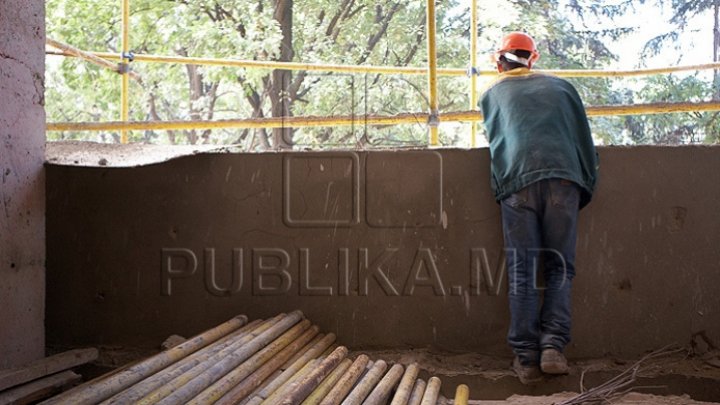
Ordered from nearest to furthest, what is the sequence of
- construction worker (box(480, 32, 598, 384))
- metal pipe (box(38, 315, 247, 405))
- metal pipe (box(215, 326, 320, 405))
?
metal pipe (box(38, 315, 247, 405)) → metal pipe (box(215, 326, 320, 405)) → construction worker (box(480, 32, 598, 384))

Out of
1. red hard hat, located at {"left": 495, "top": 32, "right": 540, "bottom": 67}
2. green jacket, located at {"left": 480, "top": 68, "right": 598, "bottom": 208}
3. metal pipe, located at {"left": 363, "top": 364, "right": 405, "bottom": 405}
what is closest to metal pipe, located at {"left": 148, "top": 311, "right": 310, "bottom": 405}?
metal pipe, located at {"left": 363, "top": 364, "right": 405, "bottom": 405}

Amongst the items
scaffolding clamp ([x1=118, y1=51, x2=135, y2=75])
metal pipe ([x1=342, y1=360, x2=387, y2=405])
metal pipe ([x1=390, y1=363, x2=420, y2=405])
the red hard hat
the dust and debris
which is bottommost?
metal pipe ([x1=390, y1=363, x2=420, y2=405])

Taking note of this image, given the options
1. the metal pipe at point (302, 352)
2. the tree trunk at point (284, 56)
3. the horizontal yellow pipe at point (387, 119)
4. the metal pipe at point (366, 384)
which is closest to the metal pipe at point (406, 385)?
the metal pipe at point (366, 384)

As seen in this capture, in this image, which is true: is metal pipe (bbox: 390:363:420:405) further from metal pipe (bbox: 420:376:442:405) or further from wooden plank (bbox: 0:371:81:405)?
wooden plank (bbox: 0:371:81:405)

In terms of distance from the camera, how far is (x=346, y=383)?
327 cm

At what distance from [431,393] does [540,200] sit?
1308 mm

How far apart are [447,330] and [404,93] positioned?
816 centimetres

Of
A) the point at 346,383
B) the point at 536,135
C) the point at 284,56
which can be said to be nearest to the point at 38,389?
the point at 346,383

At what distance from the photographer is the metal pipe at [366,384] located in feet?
9.97

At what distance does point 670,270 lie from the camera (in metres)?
4.11

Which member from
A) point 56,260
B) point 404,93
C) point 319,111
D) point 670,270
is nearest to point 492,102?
point 670,270

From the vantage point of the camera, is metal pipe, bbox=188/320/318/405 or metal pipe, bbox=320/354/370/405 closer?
metal pipe, bbox=188/320/318/405

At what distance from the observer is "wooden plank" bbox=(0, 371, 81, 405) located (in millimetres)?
2934

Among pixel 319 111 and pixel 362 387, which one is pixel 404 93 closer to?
pixel 319 111
